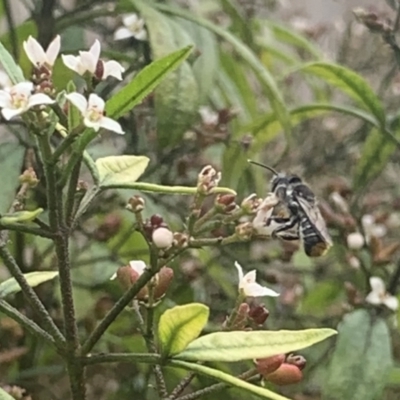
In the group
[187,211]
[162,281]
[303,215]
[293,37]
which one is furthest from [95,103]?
[293,37]

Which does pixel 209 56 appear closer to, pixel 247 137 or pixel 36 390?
pixel 247 137

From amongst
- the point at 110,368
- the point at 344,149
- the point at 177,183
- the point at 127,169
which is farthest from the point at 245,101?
the point at 127,169

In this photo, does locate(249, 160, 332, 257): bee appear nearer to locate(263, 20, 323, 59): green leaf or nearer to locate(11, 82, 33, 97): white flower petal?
locate(11, 82, 33, 97): white flower petal

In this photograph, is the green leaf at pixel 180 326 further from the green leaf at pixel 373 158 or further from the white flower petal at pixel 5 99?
the green leaf at pixel 373 158

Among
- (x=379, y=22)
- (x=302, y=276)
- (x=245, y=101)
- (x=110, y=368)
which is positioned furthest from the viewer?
(x=302, y=276)

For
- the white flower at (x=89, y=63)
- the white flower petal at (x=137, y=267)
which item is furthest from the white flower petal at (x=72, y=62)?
the white flower petal at (x=137, y=267)

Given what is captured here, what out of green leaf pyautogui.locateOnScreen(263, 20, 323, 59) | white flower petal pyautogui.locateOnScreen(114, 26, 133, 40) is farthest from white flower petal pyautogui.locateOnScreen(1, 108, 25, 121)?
green leaf pyautogui.locateOnScreen(263, 20, 323, 59)
